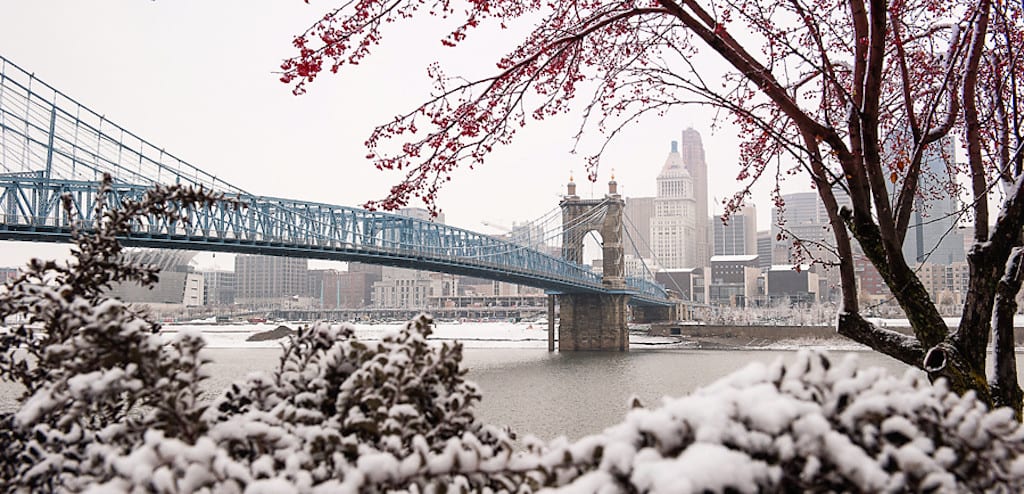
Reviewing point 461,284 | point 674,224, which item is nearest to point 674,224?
point 674,224

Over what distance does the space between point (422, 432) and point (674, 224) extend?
12438 centimetres

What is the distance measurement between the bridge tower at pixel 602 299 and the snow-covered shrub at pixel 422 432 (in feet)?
131

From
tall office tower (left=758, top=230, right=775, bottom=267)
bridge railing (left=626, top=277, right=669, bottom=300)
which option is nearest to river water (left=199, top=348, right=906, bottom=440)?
bridge railing (left=626, top=277, right=669, bottom=300)

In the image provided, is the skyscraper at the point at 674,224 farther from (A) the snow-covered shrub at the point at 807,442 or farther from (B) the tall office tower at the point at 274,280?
(A) the snow-covered shrub at the point at 807,442

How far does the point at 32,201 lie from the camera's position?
76.0ft

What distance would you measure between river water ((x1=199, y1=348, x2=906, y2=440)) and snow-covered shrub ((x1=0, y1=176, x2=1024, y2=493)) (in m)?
7.12

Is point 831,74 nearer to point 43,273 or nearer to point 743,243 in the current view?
point 43,273

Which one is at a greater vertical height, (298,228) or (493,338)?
(298,228)

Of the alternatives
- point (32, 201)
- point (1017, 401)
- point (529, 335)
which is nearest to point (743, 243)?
point (529, 335)

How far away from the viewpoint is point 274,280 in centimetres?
6519

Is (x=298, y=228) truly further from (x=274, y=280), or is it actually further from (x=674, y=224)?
(x=674, y=224)

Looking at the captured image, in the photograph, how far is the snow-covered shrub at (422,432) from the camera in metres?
1.11

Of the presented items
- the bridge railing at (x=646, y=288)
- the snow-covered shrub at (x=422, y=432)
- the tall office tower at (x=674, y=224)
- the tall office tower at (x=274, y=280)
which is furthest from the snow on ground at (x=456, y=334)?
the tall office tower at (x=674, y=224)

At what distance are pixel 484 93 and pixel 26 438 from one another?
109 inches
